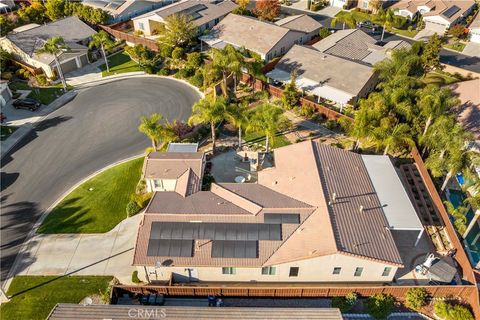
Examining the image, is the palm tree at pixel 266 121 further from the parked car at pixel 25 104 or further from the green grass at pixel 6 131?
the parked car at pixel 25 104

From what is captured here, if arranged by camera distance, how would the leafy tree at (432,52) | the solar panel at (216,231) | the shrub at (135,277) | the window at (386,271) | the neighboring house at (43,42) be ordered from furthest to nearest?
the neighboring house at (43,42), the leafy tree at (432,52), the shrub at (135,277), the solar panel at (216,231), the window at (386,271)

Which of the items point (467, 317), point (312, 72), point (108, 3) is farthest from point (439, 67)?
point (108, 3)

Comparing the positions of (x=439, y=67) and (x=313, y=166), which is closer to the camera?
(x=313, y=166)

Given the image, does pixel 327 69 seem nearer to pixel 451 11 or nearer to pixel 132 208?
pixel 132 208

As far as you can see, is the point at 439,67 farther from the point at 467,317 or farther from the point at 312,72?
the point at 467,317

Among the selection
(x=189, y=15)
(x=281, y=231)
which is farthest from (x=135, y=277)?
(x=189, y=15)

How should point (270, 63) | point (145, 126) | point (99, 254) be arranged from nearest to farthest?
point (99, 254) < point (145, 126) < point (270, 63)

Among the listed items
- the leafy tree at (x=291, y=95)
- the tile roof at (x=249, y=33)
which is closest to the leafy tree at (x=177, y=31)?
the tile roof at (x=249, y=33)
